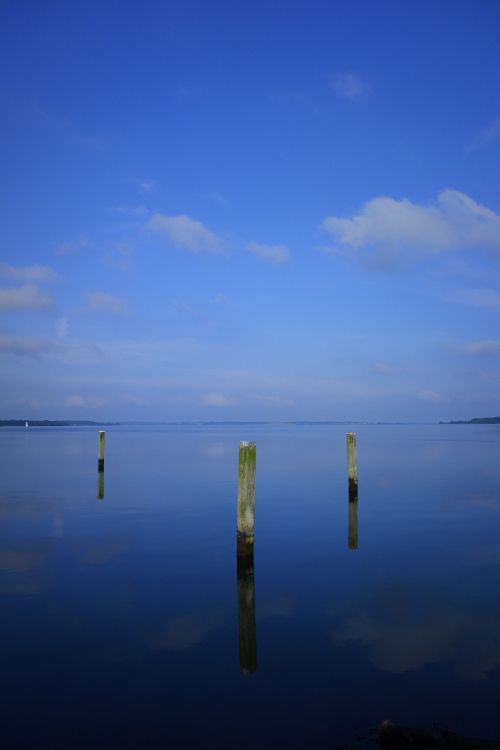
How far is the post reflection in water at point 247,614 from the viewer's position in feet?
23.7

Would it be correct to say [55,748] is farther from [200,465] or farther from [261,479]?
[200,465]

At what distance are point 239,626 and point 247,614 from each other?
0.57m

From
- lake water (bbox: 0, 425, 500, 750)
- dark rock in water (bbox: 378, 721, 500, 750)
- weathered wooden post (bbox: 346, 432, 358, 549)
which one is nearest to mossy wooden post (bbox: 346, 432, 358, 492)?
weathered wooden post (bbox: 346, 432, 358, 549)

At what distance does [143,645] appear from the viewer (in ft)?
25.2

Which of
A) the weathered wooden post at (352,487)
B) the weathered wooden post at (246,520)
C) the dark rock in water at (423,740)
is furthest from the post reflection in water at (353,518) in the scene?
the dark rock in water at (423,740)

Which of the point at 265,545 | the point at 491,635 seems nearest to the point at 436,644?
the point at 491,635

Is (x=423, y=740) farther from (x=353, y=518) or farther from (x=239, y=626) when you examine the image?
(x=353, y=518)

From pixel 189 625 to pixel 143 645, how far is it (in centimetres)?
107

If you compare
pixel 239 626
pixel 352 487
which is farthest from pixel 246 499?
pixel 352 487

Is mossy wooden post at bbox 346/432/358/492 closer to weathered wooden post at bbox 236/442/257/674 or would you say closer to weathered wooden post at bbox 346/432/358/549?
weathered wooden post at bbox 346/432/358/549

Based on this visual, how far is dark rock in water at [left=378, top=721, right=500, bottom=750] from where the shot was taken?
4.90m

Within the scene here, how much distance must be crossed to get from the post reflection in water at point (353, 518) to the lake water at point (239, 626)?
190 mm

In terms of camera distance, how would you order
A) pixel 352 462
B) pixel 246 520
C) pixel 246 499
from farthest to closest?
pixel 352 462
pixel 246 520
pixel 246 499

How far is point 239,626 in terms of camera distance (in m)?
8.55
